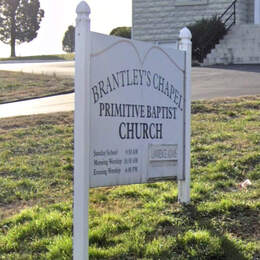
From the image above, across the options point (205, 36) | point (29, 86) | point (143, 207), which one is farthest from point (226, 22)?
point (143, 207)

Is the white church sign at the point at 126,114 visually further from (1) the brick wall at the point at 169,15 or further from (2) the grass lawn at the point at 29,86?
(1) the brick wall at the point at 169,15

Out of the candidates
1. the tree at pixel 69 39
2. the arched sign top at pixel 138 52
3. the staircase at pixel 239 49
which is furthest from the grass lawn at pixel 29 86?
the tree at pixel 69 39

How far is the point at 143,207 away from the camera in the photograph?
6.18 m

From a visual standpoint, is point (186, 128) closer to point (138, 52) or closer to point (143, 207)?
point (143, 207)

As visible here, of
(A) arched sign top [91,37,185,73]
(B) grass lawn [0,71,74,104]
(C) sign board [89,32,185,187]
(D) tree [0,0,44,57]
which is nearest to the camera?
(C) sign board [89,32,185,187]

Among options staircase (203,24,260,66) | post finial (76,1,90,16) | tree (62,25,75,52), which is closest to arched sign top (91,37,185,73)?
post finial (76,1,90,16)

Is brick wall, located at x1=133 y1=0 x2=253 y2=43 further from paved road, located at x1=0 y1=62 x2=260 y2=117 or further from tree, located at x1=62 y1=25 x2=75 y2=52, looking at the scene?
tree, located at x1=62 y1=25 x2=75 y2=52

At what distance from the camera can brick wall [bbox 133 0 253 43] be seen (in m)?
29.5

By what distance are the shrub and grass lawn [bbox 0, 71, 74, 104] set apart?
668cm

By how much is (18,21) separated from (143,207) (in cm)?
5753

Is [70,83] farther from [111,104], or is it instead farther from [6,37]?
[6,37]

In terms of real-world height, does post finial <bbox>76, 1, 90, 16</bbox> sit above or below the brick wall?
below

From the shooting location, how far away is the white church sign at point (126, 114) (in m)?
4.62

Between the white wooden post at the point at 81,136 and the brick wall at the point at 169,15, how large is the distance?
83.2 feet
